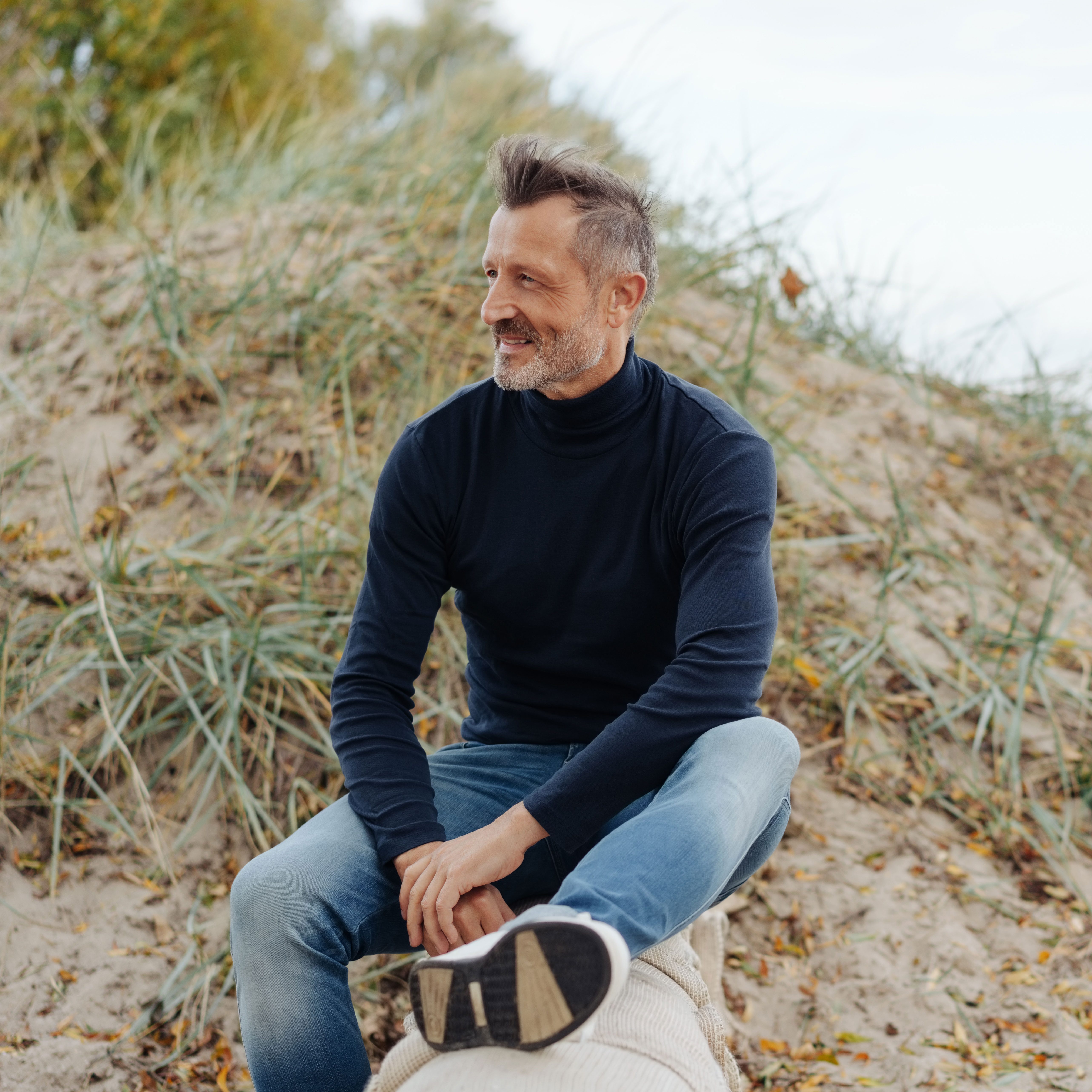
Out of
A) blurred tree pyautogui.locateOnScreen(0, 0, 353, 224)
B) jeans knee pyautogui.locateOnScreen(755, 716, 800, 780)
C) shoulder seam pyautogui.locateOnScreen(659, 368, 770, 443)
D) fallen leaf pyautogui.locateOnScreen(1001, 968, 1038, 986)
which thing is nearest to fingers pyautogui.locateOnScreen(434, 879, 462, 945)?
jeans knee pyautogui.locateOnScreen(755, 716, 800, 780)

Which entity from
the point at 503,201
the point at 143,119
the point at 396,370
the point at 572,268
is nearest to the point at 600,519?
the point at 572,268

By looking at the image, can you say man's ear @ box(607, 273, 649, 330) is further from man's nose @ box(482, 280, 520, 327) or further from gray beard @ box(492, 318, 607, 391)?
man's nose @ box(482, 280, 520, 327)

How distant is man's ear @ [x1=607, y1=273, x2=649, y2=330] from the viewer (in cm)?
205

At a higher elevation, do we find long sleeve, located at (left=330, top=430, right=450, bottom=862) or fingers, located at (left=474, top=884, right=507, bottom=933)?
long sleeve, located at (left=330, top=430, right=450, bottom=862)

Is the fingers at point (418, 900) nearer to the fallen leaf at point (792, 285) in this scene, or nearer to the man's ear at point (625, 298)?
the man's ear at point (625, 298)

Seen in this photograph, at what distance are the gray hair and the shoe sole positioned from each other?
128 cm

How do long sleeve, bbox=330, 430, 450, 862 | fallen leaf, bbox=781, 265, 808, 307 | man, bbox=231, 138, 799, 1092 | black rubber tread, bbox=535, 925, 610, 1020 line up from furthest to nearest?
fallen leaf, bbox=781, 265, 808, 307 → long sleeve, bbox=330, 430, 450, 862 → man, bbox=231, 138, 799, 1092 → black rubber tread, bbox=535, 925, 610, 1020

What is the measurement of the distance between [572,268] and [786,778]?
1.06 meters

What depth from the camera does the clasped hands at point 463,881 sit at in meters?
1.61

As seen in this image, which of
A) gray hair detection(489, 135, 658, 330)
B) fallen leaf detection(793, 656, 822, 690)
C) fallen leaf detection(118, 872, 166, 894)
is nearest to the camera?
gray hair detection(489, 135, 658, 330)

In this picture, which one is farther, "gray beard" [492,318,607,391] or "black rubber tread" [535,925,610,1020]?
"gray beard" [492,318,607,391]

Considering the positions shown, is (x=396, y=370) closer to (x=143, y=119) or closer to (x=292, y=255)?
(x=292, y=255)

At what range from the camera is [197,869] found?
2684 millimetres

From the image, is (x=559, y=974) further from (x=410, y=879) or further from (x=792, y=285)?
(x=792, y=285)
